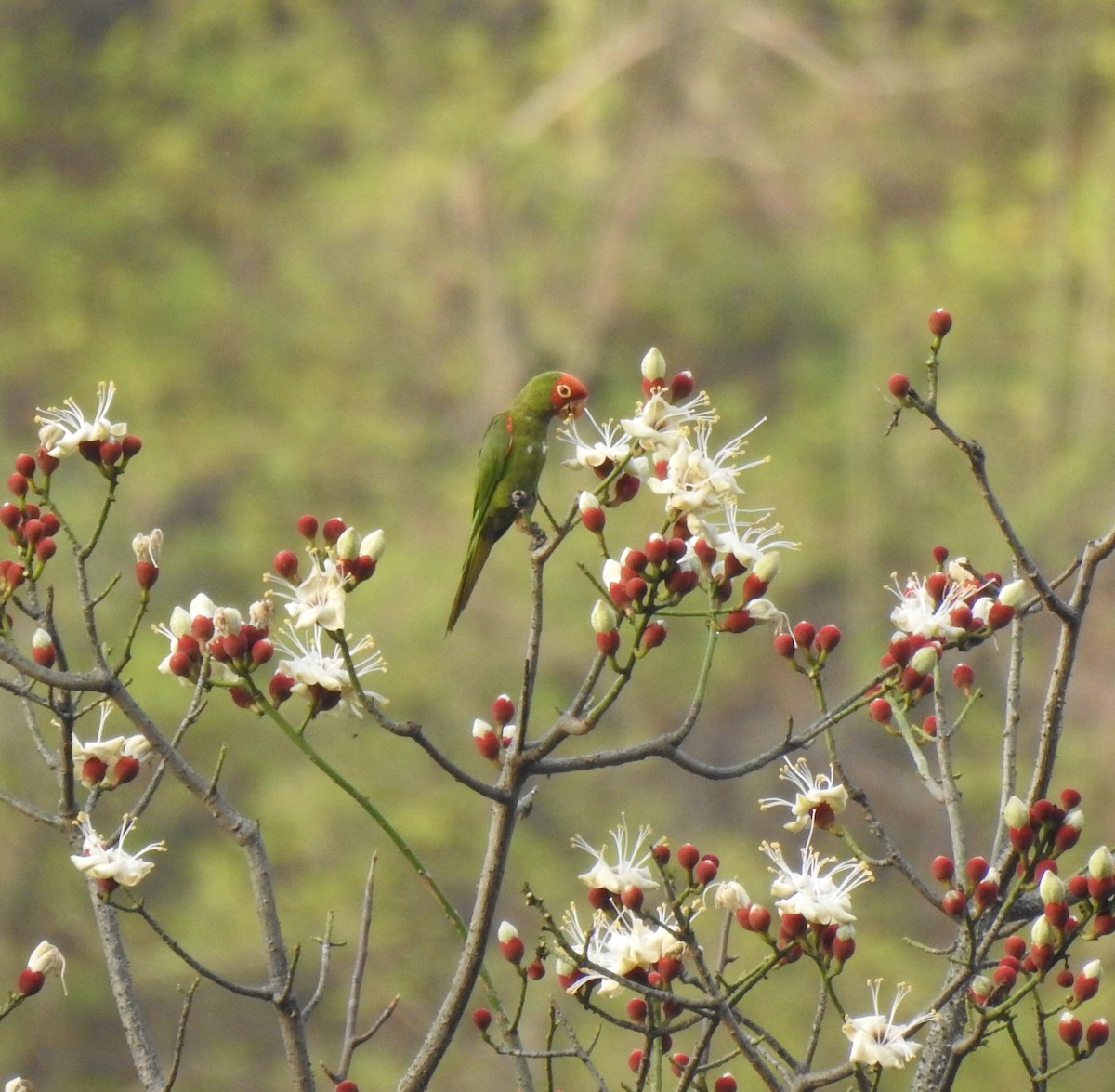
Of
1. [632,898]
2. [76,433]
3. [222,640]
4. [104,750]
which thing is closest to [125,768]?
[104,750]

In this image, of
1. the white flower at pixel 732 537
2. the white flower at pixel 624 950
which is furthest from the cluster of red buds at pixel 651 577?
the white flower at pixel 624 950

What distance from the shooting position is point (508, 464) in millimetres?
1666

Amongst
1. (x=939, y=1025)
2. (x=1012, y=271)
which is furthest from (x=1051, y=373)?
(x=939, y=1025)

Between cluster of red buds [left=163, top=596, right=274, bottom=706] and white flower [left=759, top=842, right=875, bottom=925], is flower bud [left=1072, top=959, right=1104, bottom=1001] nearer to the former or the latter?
white flower [left=759, top=842, right=875, bottom=925]

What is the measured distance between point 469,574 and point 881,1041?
0.69 metres

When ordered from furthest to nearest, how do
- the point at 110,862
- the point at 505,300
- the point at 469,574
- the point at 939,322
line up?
the point at 505,300 < the point at 469,574 < the point at 939,322 < the point at 110,862

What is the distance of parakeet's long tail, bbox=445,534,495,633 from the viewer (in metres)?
1.55

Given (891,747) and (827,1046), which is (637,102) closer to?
(891,747)

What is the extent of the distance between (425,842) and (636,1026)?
18.9ft

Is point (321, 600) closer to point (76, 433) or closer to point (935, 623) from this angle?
point (76, 433)

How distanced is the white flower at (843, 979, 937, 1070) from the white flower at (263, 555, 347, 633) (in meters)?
0.43

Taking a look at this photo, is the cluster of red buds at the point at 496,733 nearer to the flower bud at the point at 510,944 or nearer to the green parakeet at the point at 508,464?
the flower bud at the point at 510,944

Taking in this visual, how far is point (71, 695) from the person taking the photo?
1132 millimetres

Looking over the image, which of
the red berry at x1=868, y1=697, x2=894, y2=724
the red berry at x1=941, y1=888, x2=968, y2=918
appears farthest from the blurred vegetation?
the red berry at x1=941, y1=888, x2=968, y2=918
